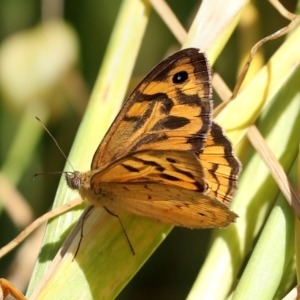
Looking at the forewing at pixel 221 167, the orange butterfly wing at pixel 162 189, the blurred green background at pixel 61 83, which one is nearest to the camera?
the orange butterfly wing at pixel 162 189

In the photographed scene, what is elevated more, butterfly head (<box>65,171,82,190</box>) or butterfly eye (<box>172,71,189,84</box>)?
butterfly eye (<box>172,71,189,84</box>)

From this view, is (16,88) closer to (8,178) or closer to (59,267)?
(8,178)

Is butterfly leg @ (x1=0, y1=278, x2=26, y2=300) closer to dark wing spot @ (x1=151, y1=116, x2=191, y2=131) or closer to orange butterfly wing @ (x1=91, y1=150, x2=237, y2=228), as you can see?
orange butterfly wing @ (x1=91, y1=150, x2=237, y2=228)

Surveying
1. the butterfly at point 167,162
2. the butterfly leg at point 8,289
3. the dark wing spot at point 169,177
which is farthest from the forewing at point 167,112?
the butterfly leg at point 8,289

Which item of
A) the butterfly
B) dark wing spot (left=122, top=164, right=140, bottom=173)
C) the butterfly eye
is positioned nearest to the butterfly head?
the butterfly

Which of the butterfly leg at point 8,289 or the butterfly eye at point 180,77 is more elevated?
the butterfly eye at point 180,77

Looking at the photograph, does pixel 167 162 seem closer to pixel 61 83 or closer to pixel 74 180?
pixel 74 180

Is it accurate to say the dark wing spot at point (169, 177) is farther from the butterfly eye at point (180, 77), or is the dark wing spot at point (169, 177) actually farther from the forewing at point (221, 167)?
the butterfly eye at point (180, 77)

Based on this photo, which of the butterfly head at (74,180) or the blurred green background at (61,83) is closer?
the butterfly head at (74,180)

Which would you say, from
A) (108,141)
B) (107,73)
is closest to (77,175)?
(108,141)
